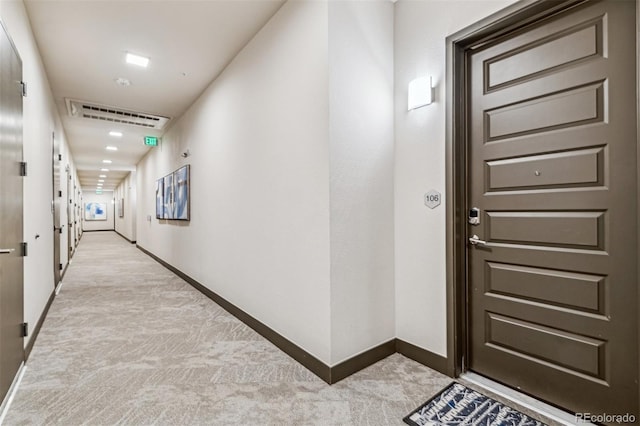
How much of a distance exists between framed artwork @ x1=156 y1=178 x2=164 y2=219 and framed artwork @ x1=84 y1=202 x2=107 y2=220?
17.2 meters

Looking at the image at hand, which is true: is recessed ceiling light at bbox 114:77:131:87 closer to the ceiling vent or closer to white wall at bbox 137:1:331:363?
white wall at bbox 137:1:331:363

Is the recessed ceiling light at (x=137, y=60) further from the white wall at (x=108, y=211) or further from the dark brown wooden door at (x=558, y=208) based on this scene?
the white wall at (x=108, y=211)

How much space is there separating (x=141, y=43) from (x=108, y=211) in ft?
71.2

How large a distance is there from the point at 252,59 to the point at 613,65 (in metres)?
2.93

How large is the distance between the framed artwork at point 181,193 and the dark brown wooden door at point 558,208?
14.9ft

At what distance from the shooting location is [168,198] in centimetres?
635

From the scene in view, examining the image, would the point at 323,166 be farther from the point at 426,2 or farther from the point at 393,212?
the point at 426,2

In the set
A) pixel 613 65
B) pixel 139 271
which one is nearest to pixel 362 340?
pixel 613 65

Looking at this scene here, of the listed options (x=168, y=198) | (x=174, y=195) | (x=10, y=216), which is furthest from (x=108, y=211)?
(x=10, y=216)

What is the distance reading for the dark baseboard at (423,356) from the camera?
236 cm

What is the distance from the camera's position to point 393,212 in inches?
107

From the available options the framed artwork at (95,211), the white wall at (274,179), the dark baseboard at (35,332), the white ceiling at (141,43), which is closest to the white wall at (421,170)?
the white wall at (274,179)

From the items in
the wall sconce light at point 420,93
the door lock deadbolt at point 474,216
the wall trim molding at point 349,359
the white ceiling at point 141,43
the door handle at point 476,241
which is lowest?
the wall trim molding at point 349,359

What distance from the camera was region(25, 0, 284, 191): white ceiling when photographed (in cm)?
278
